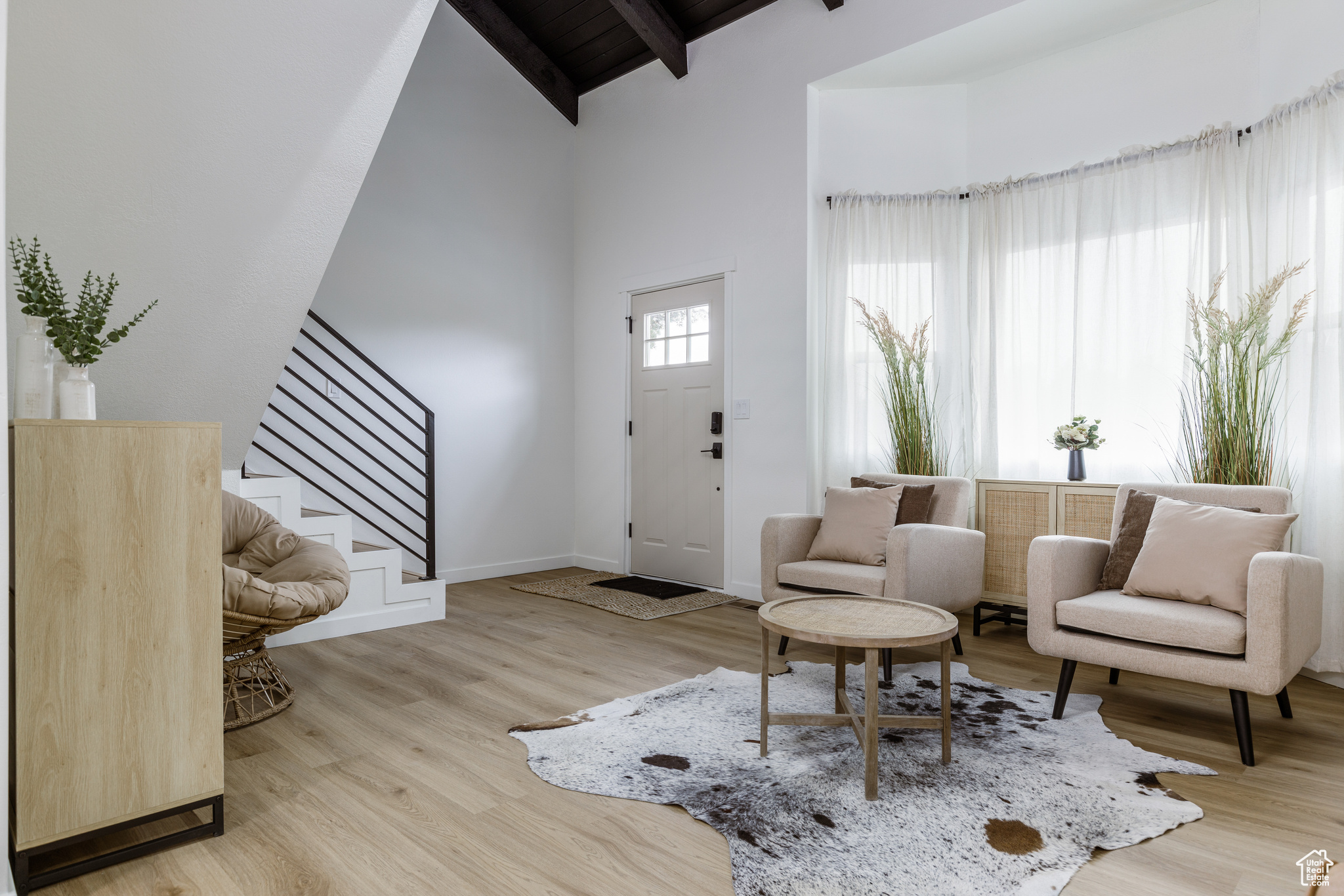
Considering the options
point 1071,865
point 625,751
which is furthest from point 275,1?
point 1071,865

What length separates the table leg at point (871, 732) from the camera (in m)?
2.06

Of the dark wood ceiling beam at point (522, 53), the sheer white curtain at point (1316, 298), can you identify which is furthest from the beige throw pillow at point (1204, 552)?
the dark wood ceiling beam at point (522, 53)

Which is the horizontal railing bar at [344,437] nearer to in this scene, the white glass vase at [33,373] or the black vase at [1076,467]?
the white glass vase at [33,373]

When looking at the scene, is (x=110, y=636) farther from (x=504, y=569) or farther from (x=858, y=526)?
(x=504, y=569)

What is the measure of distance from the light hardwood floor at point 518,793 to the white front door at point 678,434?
1.60 m

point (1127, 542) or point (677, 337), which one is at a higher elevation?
point (677, 337)

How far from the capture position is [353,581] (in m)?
3.93

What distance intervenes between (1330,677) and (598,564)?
4.21 m

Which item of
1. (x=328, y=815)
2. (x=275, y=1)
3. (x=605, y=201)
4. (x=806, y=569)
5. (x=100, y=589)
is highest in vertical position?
(x=605, y=201)

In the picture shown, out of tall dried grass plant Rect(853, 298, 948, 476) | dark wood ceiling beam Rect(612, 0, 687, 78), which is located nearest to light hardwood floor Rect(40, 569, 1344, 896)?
tall dried grass plant Rect(853, 298, 948, 476)

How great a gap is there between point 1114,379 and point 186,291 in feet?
14.0

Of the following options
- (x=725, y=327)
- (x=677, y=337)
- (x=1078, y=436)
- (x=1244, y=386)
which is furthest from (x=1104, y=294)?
(x=677, y=337)

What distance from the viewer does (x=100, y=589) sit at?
1762 mm

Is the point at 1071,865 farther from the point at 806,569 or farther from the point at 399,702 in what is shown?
the point at 399,702
